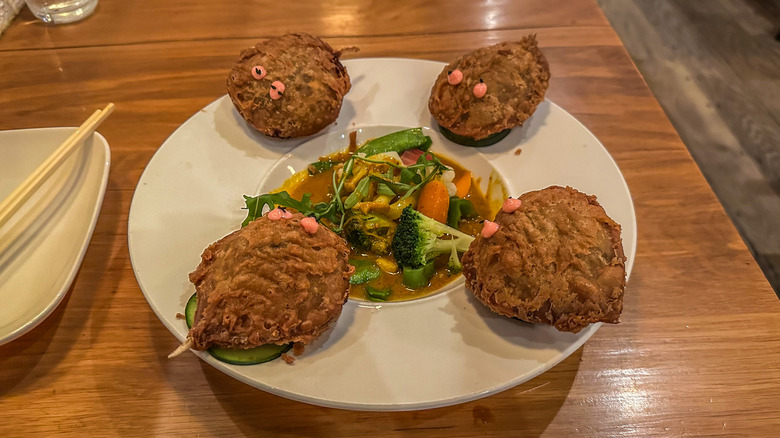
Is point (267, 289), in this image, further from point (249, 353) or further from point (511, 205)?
point (511, 205)

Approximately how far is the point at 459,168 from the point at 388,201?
516 mm

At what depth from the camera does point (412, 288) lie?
2469mm

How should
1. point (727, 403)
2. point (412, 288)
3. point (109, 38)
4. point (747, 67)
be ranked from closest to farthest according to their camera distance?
point (727, 403)
point (412, 288)
point (109, 38)
point (747, 67)

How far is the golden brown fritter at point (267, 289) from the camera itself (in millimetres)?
1843

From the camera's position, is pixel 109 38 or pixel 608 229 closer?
pixel 608 229

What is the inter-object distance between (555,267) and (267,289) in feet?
3.70

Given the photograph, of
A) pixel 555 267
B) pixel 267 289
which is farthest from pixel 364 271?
pixel 555 267

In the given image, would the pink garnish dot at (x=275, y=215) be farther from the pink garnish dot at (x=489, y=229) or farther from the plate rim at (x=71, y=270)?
the plate rim at (x=71, y=270)

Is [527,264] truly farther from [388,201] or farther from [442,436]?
[388,201]

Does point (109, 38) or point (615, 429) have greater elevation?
point (109, 38)

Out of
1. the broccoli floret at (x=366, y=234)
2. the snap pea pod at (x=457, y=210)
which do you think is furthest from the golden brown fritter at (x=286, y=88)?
the snap pea pod at (x=457, y=210)

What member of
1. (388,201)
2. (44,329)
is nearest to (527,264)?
(388,201)

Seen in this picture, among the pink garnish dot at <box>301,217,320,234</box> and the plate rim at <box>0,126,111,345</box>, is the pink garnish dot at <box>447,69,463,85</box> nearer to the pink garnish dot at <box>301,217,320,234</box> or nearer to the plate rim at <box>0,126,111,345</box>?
the pink garnish dot at <box>301,217,320,234</box>

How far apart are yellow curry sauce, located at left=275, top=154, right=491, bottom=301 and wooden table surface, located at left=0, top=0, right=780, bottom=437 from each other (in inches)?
23.8
